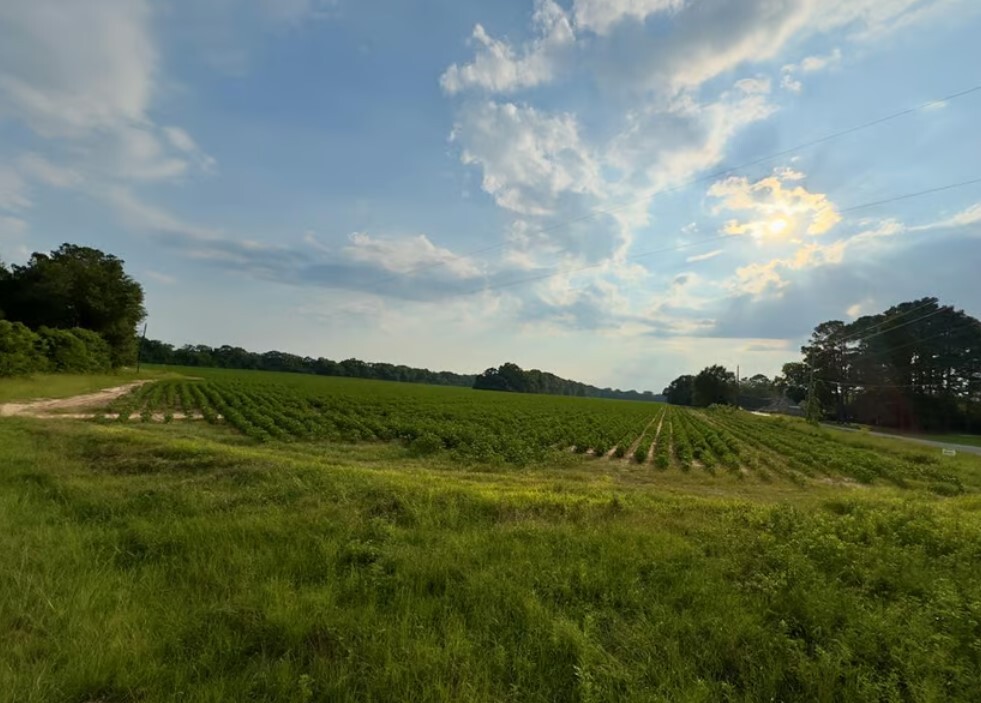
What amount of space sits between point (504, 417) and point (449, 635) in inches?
1214

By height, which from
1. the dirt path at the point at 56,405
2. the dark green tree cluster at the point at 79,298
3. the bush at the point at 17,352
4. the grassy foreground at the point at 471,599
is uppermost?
the dark green tree cluster at the point at 79,298

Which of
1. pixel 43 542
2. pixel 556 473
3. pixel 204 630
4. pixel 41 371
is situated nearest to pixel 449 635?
pixel 204 630

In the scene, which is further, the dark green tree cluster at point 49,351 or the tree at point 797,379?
the tree at point 797,379

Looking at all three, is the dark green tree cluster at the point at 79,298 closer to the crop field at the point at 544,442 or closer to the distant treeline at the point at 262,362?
the crop field at the point at 544,442

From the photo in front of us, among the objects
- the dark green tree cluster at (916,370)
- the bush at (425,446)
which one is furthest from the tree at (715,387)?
the bush at (425,446)

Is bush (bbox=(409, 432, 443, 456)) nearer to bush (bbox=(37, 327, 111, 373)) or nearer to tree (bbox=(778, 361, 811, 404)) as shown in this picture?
bush (bbox=(37, 327, 111, 373))

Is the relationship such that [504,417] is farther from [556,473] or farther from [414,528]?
[414,528]

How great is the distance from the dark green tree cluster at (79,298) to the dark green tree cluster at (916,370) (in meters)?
86.5

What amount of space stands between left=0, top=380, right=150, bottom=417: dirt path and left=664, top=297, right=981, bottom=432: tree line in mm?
63820

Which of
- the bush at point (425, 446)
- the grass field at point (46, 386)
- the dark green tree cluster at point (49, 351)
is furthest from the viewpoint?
the dark green tree cluster at point (49, 351)

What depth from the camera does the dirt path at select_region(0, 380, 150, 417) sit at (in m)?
23.6

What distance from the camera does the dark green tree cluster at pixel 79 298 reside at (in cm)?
5600

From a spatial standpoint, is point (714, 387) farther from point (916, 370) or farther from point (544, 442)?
point (544, 442)

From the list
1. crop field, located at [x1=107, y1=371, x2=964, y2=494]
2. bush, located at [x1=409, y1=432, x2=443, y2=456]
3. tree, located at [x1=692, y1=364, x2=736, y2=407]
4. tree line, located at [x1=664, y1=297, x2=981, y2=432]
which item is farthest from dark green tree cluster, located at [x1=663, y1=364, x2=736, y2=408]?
bush, located at [x1=409, y1=432, x2=443, y2=456]
